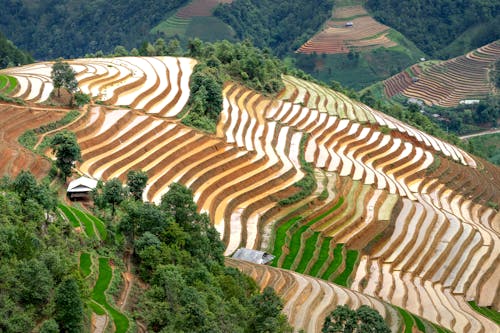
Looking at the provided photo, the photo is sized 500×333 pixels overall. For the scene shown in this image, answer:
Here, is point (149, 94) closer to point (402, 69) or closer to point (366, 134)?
point (366, 134)

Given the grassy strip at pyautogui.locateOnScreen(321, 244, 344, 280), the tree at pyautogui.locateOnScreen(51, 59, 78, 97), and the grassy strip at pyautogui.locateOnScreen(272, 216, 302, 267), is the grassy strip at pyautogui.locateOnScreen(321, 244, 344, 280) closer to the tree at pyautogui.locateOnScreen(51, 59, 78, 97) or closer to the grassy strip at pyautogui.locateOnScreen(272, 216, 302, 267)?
the grassy strip at pyautogui.locateOnScreen(272, 216, 302, 267)

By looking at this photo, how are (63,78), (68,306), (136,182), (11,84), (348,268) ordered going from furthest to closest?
(11,84) < (63,78) < (348,268) < (136,182) < (68,306)

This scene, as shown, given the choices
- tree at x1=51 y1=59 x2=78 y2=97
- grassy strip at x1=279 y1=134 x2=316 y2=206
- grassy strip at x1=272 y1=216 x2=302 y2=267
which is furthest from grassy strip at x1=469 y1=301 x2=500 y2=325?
tree at x1=51 y1=59 x2=78 y2=97

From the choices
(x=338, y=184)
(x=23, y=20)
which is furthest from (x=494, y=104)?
(x=23, y=20)

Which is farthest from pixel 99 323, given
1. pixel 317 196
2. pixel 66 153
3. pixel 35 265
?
pixel 317 196

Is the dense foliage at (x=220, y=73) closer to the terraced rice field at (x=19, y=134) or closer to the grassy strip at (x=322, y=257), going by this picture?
the terraced rice field at (x=19, y=134)

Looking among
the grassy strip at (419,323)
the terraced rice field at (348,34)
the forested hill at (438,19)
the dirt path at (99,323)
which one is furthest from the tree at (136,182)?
the forested hill at (438,19)

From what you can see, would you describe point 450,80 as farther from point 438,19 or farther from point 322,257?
point 322,257
